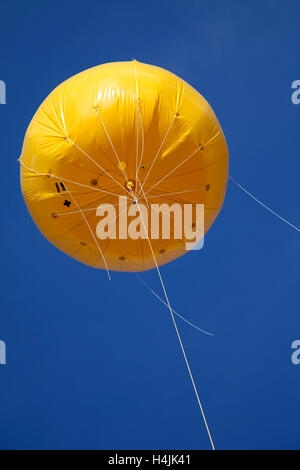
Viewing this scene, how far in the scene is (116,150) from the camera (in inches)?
460

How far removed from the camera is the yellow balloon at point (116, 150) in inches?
462

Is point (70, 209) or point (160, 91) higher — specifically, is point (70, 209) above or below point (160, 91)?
below

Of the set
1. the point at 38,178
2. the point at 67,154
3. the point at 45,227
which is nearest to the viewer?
the point at 67,154

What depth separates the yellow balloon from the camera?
11.7 m

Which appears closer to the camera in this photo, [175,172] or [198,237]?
[175,172]

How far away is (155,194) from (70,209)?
2.16 m

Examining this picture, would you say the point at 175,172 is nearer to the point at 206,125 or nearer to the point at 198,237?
the point at 206,125

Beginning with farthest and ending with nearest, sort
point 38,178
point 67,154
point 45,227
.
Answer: point 45,227, point 38,178, point 67,154

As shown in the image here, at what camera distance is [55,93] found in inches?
515

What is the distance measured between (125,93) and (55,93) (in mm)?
2207

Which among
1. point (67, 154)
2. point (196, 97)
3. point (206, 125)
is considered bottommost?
point (67, 154)

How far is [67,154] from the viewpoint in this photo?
1188cm

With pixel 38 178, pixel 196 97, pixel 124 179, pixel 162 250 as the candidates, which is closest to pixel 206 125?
pixel 196 97

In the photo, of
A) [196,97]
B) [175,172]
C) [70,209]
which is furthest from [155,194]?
[196,97]
